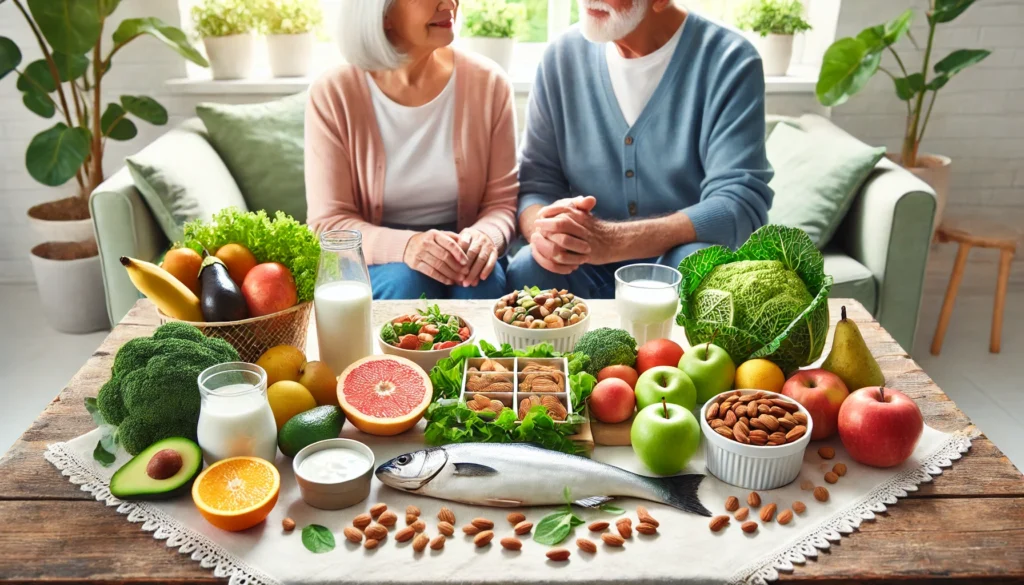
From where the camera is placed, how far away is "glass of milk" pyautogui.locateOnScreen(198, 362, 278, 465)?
115 centimetres

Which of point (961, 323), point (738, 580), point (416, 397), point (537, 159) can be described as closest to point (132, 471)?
point (416, 397)

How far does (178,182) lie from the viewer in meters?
2.49

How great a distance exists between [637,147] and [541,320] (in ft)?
3.07

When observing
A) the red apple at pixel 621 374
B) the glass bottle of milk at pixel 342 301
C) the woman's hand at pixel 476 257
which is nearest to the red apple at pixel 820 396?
the red apple at pixel 621 374

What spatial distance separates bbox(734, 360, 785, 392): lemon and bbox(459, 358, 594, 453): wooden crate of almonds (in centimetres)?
26

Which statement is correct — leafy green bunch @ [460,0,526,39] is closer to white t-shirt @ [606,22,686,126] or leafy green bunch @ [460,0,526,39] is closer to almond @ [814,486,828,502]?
white t-shirt @ [606,22,686,126]

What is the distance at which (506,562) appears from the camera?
1.03 metres

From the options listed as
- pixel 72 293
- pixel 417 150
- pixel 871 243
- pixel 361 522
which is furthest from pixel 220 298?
pixel 72 293

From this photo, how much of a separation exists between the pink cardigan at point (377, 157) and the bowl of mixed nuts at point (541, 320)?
0.66 m

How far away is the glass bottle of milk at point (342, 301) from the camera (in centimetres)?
142

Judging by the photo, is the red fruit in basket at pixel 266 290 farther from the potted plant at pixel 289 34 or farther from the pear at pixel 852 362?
the potted plant at pixel 289 34

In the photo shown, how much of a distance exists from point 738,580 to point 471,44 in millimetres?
2689

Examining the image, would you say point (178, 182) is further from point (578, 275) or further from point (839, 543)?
point (839, 543)

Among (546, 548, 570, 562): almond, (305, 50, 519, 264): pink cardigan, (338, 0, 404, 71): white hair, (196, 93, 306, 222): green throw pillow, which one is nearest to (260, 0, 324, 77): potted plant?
(196, 93, 306, 222): green throw pillow
